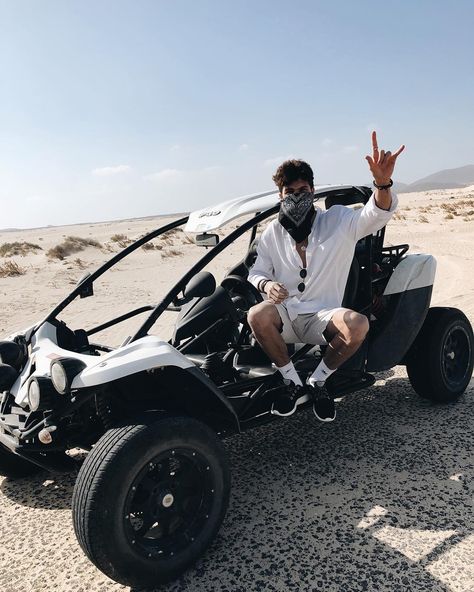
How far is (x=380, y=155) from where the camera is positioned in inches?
122

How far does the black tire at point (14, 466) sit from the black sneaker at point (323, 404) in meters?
1.99

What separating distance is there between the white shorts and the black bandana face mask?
19.8 inches

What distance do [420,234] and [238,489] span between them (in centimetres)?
1815

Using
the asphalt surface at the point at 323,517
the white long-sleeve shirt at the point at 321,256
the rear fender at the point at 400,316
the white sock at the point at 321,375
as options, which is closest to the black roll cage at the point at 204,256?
the white long-sleeve shirt at the point at 321,256

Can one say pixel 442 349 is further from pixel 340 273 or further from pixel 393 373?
pixel 340 273

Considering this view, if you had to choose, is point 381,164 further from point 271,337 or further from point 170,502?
point 170,502

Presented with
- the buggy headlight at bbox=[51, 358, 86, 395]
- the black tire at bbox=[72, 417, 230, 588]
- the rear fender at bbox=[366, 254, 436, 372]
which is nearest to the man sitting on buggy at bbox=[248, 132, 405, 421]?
the rear fender at bbox=[366, 254, 436, 372]

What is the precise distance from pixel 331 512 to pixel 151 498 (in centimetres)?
104

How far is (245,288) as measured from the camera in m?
3.93

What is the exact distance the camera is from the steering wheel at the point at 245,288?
12.7 feet

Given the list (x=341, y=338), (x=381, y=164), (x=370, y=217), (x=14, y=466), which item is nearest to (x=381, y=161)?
(x=381, y=164)

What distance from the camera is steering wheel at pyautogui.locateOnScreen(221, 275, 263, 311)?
3.88 meters

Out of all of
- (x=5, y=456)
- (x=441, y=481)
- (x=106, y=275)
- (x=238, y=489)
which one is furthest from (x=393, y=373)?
(x=106, y=275)

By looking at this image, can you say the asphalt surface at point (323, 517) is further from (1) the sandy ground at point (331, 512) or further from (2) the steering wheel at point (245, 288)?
(2) the steering wheel at point (245, 288)
